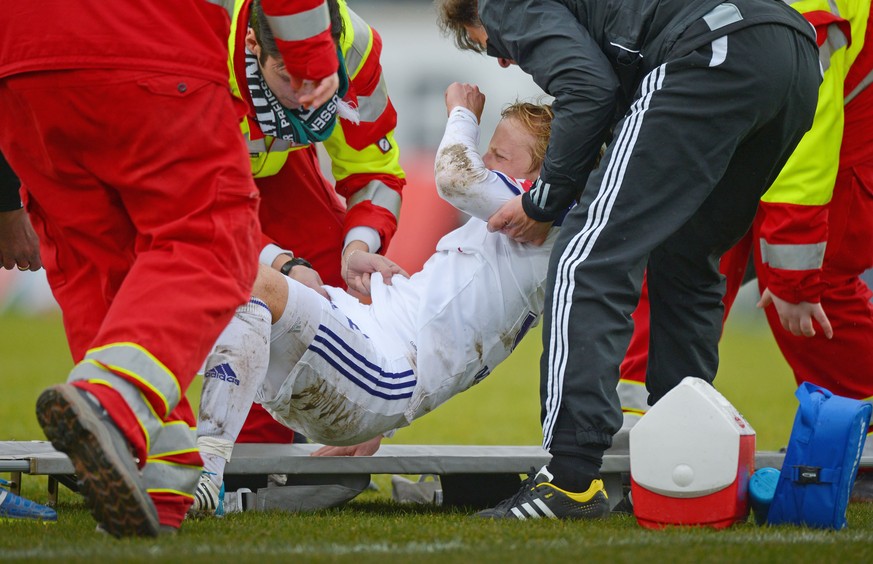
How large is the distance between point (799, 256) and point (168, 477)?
7.37 feet

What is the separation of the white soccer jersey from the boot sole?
3.33ft

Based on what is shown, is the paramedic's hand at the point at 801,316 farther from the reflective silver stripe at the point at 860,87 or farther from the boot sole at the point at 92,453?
the boot sole at the point at 92,453

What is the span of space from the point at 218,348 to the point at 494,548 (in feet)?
3.17

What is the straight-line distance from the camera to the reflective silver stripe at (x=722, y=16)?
3.03 metres

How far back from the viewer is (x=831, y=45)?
3.89 meters

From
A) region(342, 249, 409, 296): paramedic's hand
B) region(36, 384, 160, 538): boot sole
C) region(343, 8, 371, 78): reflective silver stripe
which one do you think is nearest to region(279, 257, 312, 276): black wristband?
region(342, 249, 409, 296): paramedic's hand

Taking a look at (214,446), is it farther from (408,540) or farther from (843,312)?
(843,312)

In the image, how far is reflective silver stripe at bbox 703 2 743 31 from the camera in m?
3.03

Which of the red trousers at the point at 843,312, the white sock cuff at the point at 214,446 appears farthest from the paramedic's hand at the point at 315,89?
the red trousers at the point at 843,312

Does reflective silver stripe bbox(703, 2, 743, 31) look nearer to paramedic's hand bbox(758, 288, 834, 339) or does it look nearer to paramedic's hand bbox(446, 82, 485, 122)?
paramedic's hand bbox(446, 82, 485, 122)

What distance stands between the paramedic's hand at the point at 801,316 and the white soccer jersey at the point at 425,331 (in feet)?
3.24

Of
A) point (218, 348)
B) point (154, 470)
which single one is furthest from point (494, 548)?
point (218, 348)

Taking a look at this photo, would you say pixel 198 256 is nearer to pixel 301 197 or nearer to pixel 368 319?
pixel 368 319

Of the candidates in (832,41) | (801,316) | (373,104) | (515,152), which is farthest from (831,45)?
(373,104)
